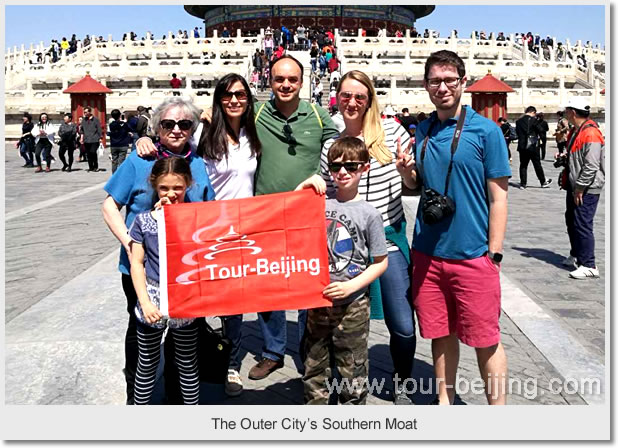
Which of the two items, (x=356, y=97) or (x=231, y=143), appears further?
(x=231, y=143)

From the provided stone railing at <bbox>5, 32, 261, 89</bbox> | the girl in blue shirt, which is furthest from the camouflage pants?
stone railing at <bbox>5, 32, 261, 89</bbox>

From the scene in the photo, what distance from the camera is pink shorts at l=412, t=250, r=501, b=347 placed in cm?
337

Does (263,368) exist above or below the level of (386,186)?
below

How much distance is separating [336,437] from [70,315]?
315cm

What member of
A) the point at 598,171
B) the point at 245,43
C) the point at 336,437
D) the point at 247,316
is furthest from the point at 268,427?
the point at 245,43

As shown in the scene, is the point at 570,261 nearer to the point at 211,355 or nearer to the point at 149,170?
the point at 211,355

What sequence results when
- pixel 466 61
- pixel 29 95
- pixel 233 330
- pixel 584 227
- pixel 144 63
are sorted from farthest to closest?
pixel 144 63, pixel 466 61, pixel 29 95, pixel 584 227, pixel 233 330

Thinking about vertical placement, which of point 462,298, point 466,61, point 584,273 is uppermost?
point 466,61

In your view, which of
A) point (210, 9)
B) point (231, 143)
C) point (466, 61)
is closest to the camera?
point (231, 143)

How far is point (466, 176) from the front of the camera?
3.33 metres

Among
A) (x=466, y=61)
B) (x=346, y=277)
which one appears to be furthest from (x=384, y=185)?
(x=466, y=61)

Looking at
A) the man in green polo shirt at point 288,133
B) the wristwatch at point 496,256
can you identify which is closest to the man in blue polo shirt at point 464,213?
the wristwatch at point 496,256

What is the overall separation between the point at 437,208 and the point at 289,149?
3.74ft

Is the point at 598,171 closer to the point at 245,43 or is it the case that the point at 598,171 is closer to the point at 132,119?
the point at 132,119
